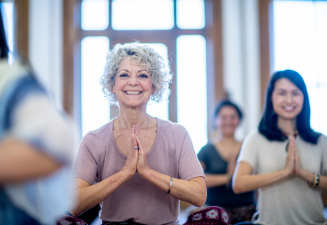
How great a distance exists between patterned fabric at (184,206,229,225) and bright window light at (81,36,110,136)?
280 cm

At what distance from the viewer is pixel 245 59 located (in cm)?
393

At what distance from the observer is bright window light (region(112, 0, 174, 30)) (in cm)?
412

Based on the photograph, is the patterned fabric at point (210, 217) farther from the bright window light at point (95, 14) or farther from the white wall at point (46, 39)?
the bright window light at point (95, 14)

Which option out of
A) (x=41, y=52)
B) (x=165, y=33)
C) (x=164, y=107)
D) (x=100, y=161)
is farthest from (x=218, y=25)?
(x=100, y=161)

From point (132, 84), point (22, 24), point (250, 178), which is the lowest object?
point (250, 178)

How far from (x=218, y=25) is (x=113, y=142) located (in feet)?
9.53

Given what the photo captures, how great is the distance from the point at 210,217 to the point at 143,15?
10.9 ft

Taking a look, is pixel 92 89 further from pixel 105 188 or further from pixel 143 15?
pixel 105 188

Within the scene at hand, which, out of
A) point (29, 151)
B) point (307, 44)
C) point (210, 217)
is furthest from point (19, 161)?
point (307, 44)

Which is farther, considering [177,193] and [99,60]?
[99,60]

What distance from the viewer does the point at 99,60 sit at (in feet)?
13.5

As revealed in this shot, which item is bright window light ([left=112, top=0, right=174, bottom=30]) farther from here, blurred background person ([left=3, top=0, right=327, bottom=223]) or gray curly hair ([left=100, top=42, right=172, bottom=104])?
gray curly hair ([left=100, top=42, right=172, bottom=104])

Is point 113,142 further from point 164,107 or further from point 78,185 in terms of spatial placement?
point 164,107

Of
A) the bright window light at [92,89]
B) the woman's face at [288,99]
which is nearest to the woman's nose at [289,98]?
the woman's face at [288,99]
